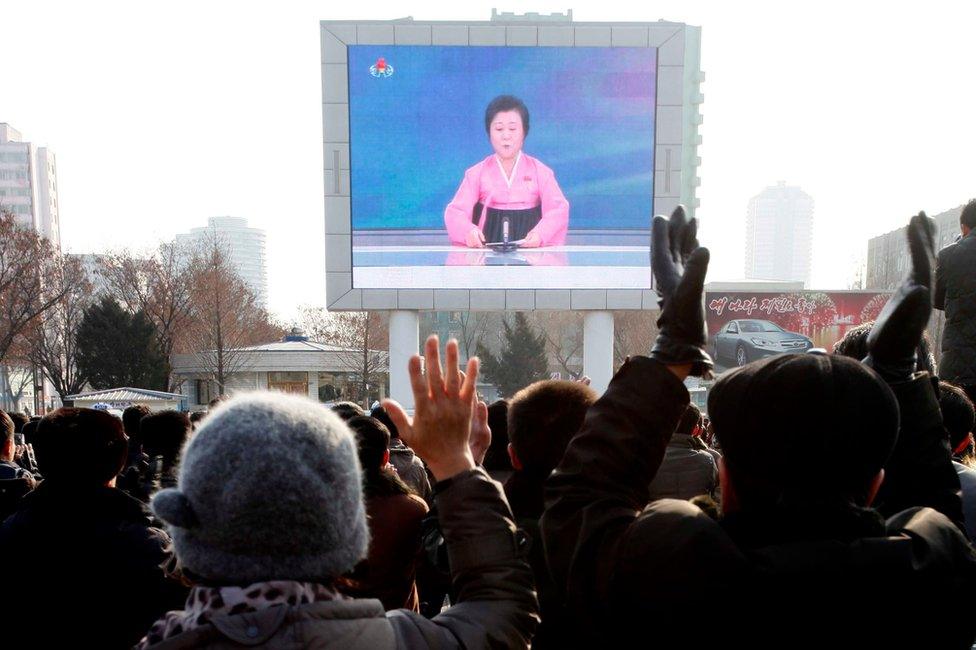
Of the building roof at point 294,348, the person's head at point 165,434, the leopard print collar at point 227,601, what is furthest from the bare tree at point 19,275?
the leopard print collar at point 227,601

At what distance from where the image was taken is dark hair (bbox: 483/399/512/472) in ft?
10.6

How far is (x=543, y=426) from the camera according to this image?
2270mm

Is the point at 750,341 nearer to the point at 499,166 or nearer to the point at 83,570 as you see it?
the point at 499,166

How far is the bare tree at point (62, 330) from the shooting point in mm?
24484

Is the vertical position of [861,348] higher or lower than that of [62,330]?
higher

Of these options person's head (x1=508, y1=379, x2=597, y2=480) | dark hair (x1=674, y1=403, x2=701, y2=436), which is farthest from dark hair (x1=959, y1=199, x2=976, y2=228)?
person's head (x1=508, y1=379, x2=597, y2=480)

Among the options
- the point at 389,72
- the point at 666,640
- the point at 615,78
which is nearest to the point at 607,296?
the point at 615,78

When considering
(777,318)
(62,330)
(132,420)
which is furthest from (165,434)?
(62,330)

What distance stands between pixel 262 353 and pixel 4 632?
29.9 meters

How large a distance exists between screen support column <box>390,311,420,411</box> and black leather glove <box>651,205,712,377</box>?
17295 millimetres

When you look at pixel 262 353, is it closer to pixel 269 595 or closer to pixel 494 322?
pixel 494 322

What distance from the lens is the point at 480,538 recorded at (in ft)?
4.64

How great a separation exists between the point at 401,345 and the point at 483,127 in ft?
20.9

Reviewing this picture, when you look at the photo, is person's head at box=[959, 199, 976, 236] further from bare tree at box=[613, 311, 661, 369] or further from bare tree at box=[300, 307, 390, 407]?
bare tree at box=[613, 311, 661, 369]
